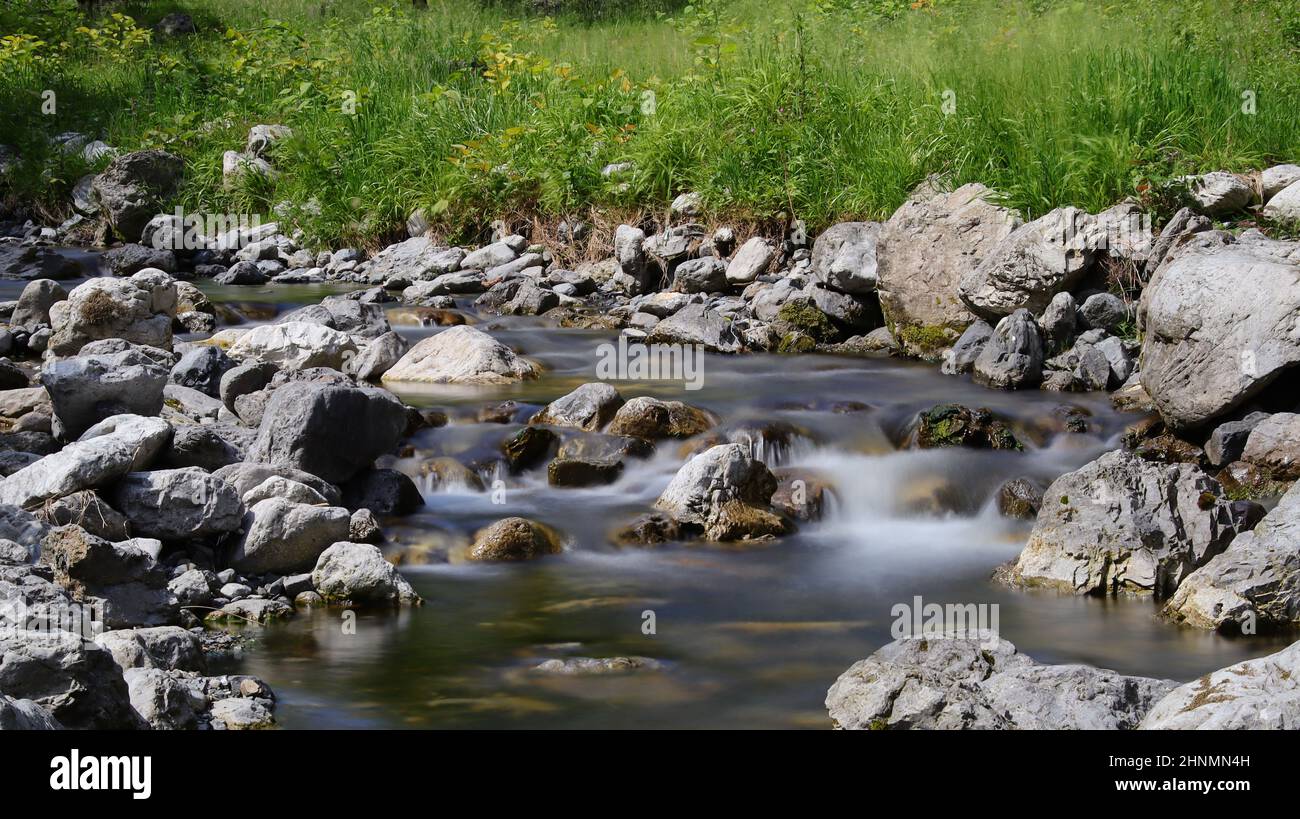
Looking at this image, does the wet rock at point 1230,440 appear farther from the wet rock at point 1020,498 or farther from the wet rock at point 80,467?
the wet rock at point 80,467

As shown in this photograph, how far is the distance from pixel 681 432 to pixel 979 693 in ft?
13.0

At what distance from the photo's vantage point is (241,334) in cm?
1000

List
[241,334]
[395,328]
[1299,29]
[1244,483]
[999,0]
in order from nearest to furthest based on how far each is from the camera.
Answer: [1244,483]
[241,334]
[395,328]
[1299,29]
[999,0]

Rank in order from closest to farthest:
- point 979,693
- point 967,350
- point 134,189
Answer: point 979,693 < point 967,350 < point 134,189

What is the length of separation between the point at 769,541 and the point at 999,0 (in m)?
13.2

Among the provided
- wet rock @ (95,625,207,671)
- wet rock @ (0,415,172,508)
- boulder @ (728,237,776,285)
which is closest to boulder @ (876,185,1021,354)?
boulder @ (728,237,776,285)

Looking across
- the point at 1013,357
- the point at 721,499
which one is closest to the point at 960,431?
the point at 1013,357

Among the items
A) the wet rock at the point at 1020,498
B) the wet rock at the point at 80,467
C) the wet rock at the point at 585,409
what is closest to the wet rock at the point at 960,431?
the wet rock at the point at 1020,498

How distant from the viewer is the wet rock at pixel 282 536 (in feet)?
18.4

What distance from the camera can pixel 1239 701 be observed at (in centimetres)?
331

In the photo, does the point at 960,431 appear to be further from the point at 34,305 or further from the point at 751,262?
the point at 34,305

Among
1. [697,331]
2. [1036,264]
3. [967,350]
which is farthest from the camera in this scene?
[697,331]

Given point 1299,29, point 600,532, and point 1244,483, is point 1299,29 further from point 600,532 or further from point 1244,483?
point 600,532
